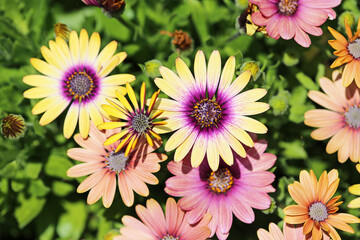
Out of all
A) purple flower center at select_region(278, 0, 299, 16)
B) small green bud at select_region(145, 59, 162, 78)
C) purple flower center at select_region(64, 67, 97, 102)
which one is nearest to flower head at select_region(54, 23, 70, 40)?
purple flower center at select_region(64, 67, 97, 102)

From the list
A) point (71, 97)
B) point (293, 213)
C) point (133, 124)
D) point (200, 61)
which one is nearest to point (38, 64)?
point (71, 97)

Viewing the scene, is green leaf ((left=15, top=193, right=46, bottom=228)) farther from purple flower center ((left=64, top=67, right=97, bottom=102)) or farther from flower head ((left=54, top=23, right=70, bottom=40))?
flower head ((left=54, top=23, right=70, bottom=40))

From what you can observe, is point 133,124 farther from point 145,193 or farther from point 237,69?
point 237,69

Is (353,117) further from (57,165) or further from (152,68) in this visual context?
(57,165)

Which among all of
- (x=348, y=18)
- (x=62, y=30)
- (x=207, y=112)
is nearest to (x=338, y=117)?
(x=348, y=18)

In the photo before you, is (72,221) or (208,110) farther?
(72,221)

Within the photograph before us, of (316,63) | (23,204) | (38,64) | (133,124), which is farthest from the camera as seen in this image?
(316,63)
